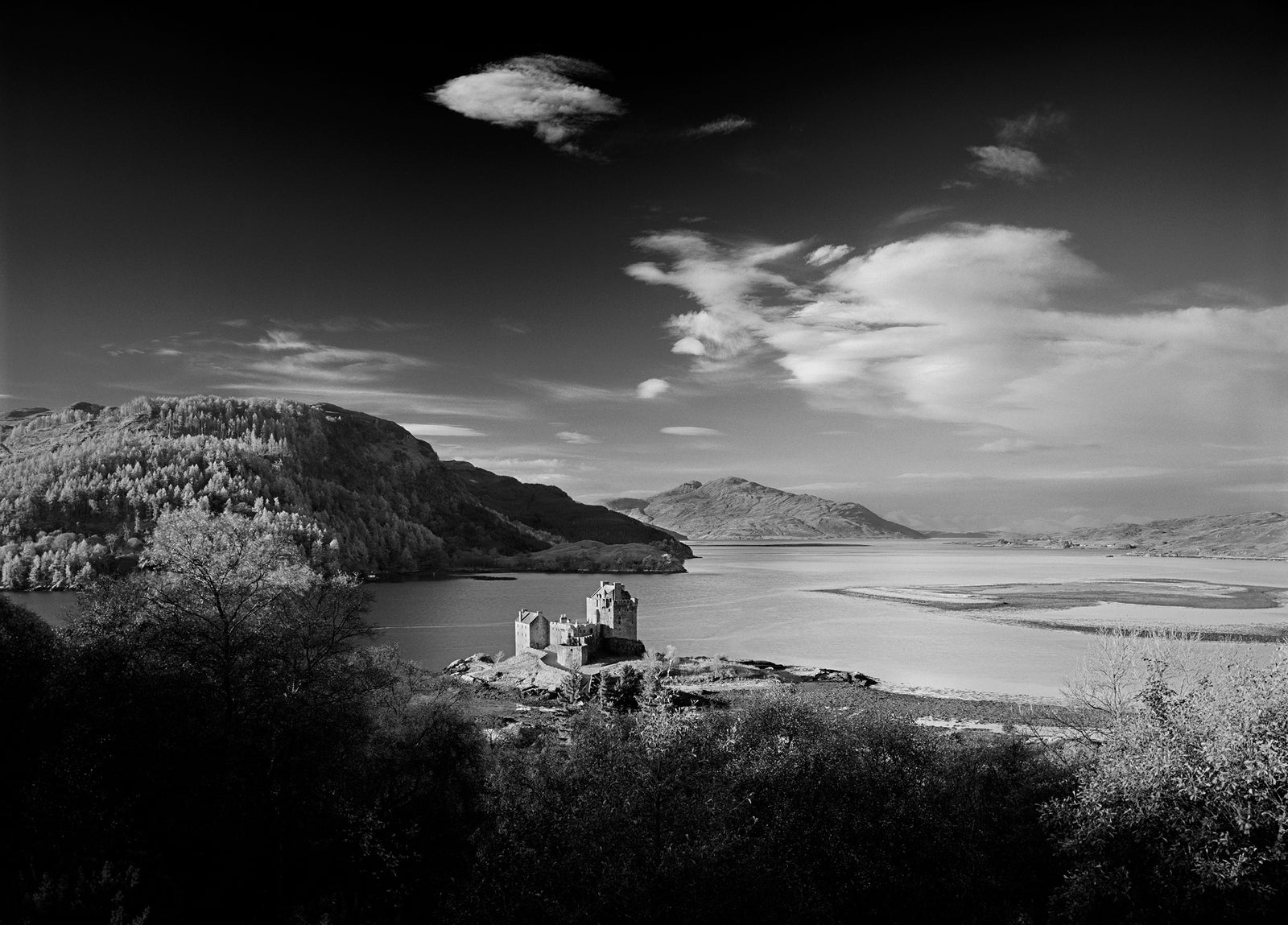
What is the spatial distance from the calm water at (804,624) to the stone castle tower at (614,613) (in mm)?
Answer: 4477

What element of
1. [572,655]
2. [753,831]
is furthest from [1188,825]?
[572,655]

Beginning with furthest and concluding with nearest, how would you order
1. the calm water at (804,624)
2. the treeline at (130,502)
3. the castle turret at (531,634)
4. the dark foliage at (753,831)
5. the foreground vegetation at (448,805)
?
the treeline at (130,502) < the calm water at (804,624) < the castle turret at (531,634) < the dark foliage at (753,831) < the foreground vegetation at (448,805)

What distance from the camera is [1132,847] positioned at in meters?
17.2

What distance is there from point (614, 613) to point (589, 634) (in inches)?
176

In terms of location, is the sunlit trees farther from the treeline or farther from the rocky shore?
the treeline

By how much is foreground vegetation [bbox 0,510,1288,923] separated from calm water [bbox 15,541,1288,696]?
71.8 feet

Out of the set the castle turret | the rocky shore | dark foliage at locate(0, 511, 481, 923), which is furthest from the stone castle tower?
dark foliage at locate(0, 511, 481, 923)

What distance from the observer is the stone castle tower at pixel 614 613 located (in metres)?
67.6

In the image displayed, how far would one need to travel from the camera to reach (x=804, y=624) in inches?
3541

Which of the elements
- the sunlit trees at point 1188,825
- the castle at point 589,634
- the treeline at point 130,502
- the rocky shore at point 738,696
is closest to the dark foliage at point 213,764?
the rocky shore at point 738,696

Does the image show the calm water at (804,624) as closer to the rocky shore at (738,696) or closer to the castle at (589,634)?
the castle at (589,634)

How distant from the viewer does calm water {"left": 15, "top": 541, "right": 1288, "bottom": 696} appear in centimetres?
6421

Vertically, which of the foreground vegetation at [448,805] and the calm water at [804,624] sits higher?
the foreground vegetation at [448,805]

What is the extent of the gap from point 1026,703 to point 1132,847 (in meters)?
35.1
